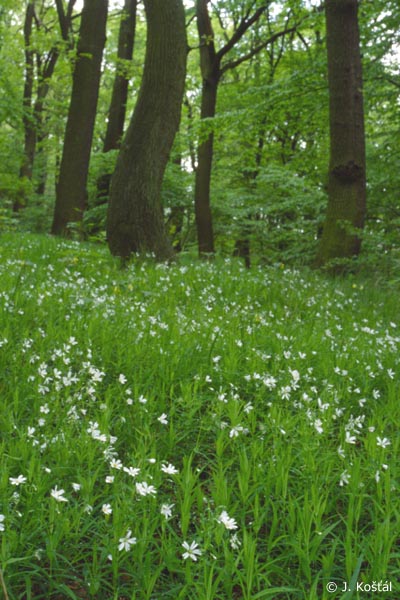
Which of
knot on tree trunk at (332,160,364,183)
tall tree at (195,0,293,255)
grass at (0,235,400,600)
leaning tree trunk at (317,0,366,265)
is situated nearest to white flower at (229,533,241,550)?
grass at (0,235,400,600)

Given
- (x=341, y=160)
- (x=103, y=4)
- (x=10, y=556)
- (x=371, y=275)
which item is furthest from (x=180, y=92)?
(x=10, y=556)

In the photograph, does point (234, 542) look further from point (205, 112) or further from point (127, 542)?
point (205, 112)

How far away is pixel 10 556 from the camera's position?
1.62 meters

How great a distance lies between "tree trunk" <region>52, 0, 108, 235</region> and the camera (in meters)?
11.1

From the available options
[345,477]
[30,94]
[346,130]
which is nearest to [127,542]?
[345,477]

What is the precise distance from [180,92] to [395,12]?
14.5ft

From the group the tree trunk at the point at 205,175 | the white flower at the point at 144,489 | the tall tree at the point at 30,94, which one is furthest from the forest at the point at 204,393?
the tall tree at the point at 30,94

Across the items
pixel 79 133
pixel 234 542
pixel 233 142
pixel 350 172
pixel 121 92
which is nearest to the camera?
pixel 234 542

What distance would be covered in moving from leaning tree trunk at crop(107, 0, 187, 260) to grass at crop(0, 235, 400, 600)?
8.79ft

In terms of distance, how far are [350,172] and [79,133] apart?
6.20 metres

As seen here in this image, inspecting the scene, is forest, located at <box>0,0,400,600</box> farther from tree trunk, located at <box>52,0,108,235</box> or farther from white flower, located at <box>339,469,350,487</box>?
tree trunk, located at <box>52,0,108,235</box>

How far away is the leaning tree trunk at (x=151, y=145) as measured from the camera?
24.3 feet

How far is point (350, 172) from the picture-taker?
8156 millimetres

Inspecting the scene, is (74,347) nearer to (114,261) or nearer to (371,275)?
(114,261)
